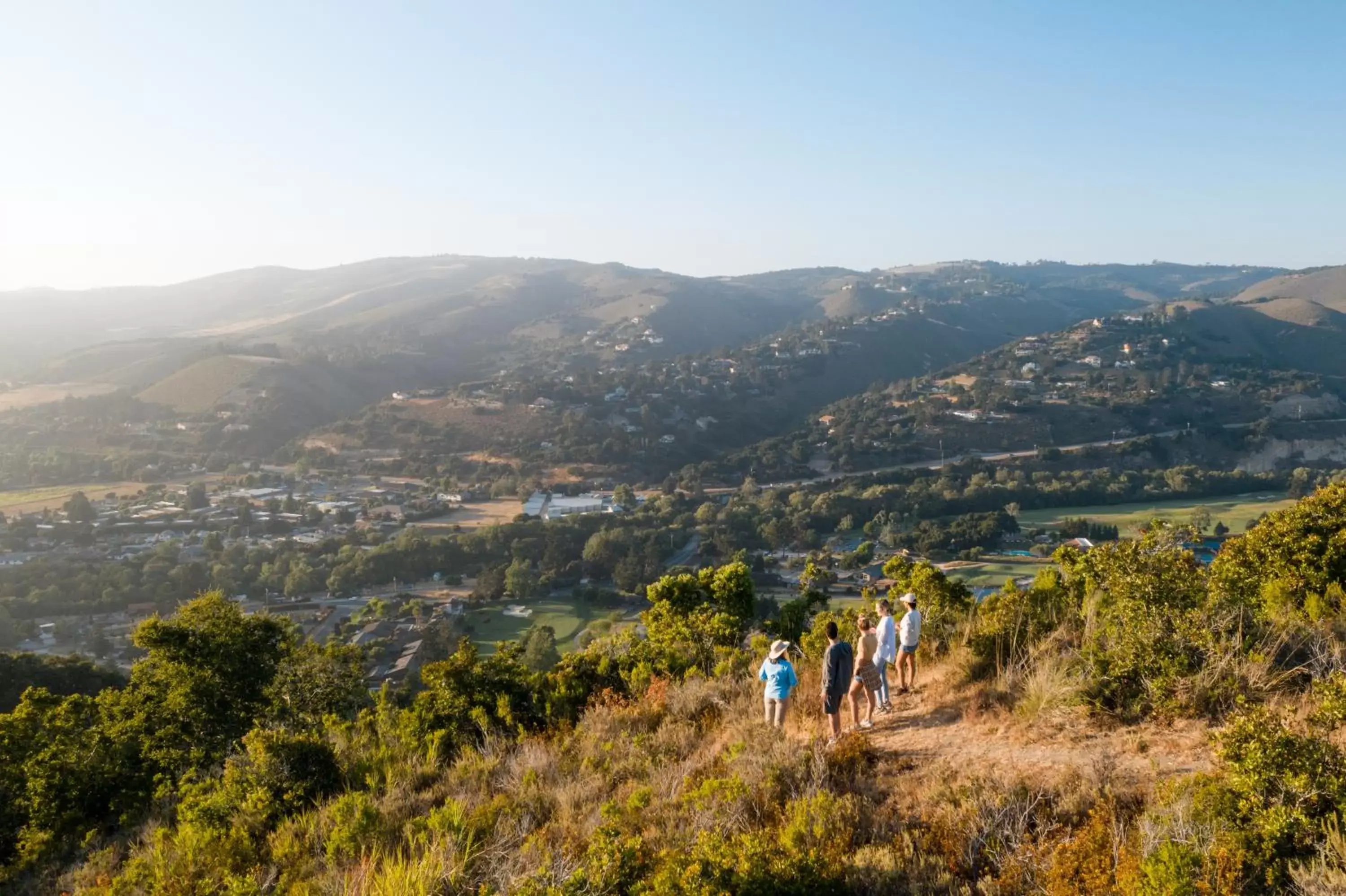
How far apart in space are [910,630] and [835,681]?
4.06 ft

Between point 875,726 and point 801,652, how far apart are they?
5.40 feet

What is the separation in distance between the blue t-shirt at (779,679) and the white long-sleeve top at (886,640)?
0.76 m

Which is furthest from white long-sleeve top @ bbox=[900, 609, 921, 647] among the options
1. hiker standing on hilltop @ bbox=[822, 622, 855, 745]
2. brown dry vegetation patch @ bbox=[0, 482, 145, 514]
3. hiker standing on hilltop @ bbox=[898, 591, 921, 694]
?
brown dry vegetation patch @ bbox=[0, 482, 145, 514]

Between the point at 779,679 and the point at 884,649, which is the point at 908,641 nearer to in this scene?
the point at 884,649

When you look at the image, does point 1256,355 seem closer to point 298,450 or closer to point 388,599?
point 388,599

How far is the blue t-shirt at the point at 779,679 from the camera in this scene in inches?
209

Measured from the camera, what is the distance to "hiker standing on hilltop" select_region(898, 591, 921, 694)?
19.4ft

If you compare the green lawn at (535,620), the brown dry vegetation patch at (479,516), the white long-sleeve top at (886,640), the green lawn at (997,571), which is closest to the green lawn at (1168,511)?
the green lawn at (997,571)

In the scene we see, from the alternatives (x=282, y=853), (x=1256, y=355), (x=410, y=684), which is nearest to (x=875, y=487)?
(x=410, y=684)

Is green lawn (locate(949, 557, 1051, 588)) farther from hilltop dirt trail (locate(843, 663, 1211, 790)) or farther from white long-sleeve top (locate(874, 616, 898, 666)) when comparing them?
hilltop dirt trail (locate(843, 663, 1211, 790))

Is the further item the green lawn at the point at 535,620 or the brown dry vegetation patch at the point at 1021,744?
the green lawn at the point at 535,620

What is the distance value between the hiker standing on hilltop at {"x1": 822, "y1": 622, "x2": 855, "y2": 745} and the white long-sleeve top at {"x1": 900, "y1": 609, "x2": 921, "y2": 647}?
1017mm

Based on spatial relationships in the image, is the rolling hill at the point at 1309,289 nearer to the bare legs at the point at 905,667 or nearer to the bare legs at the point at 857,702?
the bare legs at the point at 905,667

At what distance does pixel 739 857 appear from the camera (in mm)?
3275
